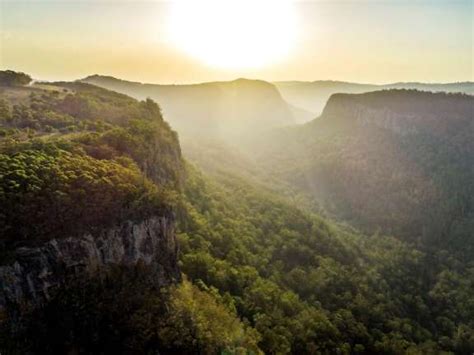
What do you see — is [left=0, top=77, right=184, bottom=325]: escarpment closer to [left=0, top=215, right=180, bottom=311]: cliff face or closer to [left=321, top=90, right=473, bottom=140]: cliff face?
[left=0, top=215, right=180, bottom=311]: cliff face

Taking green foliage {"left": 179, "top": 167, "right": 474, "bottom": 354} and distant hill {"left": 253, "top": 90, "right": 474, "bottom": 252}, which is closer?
green foliage {"left": 179, "top": 167, "right": 474, "bottom": 354}

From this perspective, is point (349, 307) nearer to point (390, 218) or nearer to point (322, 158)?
point (390, 218)

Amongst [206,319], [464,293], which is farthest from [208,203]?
[464,293]

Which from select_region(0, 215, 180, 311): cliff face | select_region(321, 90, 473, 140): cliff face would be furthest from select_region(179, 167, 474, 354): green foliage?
select_region(321, 90, 473, 140): cliff face

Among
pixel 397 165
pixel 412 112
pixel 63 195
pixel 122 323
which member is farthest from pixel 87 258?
pixel 412 112

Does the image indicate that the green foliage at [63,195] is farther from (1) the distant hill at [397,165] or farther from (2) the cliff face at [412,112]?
(2) the cliff face at [412,112]

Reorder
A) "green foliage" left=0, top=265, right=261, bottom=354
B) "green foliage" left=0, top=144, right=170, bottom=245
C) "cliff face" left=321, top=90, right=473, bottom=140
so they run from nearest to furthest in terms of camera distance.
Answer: "green foliage" left=0, top=265, right=261, bottom=354 < "green foliage" left=0, top=144, right=170, bottom=245 < "cliff face" left=321, top=90, right=473, bottom=140

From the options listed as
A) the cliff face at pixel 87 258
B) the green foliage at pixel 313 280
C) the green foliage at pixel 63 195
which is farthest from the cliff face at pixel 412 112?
the green foliage at pixel 63 195
